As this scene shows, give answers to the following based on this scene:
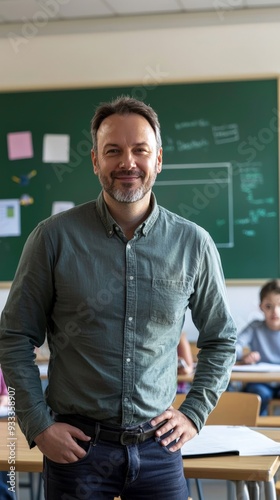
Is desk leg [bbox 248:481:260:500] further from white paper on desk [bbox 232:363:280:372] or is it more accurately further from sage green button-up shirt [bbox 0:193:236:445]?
white paper on desk [bbox 232:363:280:372]

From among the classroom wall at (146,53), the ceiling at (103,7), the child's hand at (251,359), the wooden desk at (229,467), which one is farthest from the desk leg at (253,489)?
the ceiling at (103,7)

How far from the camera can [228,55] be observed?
6.25 meters

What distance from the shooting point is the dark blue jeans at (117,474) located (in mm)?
1798

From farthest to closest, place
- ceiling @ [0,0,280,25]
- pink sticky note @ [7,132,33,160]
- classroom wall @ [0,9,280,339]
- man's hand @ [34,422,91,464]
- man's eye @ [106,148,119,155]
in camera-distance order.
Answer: pink sticky note @ [7,132,33,160] → classroom wall @ [0,9,280,339] → ceiling @ [0,0,280,25] → man's eye @ [106,148,119,155] → man's hand @ [34,422,91,464]

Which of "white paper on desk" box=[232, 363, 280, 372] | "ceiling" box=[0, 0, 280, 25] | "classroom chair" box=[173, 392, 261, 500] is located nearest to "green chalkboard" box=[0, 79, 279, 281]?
"ceiling" box=[0, 0, 280, 25]

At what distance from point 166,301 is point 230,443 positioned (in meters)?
0.72

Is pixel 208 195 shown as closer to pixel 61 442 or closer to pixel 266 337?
pixel 266 337

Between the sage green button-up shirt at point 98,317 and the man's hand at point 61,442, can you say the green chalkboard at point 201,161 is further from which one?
the man's hand at point 61,442

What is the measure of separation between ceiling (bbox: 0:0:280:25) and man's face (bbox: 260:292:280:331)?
2.24m

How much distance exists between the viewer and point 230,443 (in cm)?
241

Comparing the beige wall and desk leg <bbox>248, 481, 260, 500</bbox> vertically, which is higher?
the beige wall

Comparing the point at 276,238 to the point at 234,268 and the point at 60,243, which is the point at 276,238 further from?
the point at 60,243

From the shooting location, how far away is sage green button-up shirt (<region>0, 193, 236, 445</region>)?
6.01 ft

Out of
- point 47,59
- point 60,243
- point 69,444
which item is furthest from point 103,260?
point 47,59
